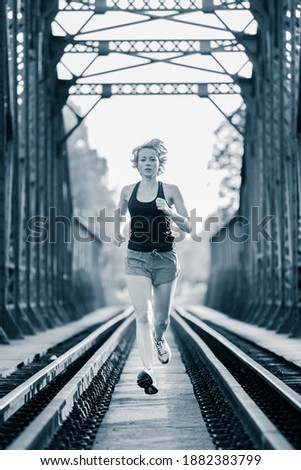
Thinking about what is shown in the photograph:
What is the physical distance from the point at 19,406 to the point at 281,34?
14.5m

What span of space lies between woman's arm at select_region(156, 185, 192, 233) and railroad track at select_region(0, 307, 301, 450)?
1179mm

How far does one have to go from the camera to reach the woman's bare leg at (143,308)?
755 cm

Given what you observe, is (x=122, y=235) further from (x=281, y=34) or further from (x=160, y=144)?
(x=281, y=34)

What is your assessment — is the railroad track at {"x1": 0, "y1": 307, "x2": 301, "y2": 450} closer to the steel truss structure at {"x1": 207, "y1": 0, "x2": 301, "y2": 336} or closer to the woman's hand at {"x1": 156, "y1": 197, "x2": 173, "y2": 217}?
the woman's hand at {"x1": 156, "y1": 197, "x2": 173, "y2": 217}

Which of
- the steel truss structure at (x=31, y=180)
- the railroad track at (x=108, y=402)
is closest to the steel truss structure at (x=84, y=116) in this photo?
the steel truss structure at (x=31, y=180)

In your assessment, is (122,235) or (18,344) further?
(18,344)

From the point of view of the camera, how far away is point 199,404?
7.91m

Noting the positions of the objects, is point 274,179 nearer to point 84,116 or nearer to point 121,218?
point 84,116

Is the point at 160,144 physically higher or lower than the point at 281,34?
lower

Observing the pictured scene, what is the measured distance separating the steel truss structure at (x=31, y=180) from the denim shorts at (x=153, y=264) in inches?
302

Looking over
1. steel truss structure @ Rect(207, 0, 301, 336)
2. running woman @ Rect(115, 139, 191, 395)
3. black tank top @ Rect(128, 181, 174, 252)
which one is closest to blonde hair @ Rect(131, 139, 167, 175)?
running woman @ Rect(115, 139, 191, 395)

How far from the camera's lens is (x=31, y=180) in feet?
73.9

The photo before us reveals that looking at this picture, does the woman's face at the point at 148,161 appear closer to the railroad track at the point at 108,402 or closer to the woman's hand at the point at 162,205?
the woman's hand at the point at 162,205
